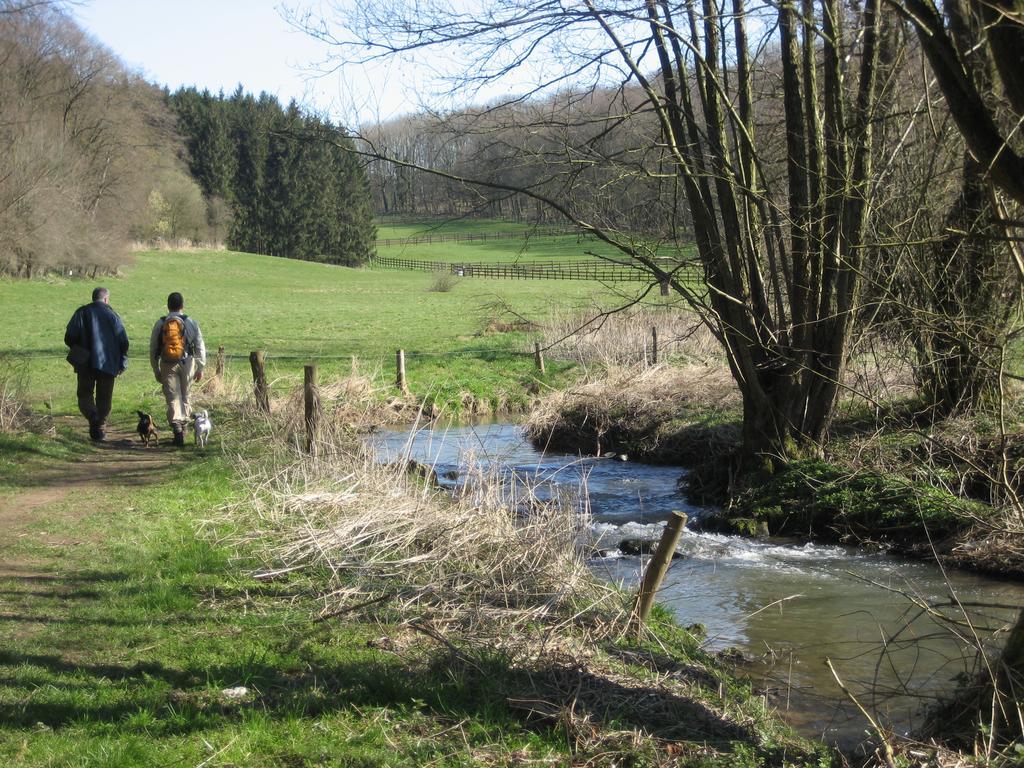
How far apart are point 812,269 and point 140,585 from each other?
8699 mm

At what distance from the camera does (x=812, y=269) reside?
12.3 meters

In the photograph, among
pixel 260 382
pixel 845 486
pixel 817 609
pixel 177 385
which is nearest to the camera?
pixel 817 609

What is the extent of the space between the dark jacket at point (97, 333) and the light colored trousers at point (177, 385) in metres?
0.69

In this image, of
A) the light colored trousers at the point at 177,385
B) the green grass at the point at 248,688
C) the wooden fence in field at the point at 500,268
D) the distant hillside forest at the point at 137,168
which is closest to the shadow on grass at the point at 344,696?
the green grass at the point at 248,688

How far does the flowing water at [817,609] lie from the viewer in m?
6.46

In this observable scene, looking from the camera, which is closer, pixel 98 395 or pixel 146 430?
pixel 146 430

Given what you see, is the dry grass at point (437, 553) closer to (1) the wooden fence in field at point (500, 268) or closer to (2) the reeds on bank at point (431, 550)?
(2) the reeds on bank at point (431, 550)

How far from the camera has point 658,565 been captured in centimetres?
656

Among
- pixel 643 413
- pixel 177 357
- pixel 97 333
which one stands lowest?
pixel 643 413

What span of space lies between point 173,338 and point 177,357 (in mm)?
255

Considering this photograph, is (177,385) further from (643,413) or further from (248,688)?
(248,688)

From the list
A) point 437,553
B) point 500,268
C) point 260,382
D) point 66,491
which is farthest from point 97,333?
point 500,268

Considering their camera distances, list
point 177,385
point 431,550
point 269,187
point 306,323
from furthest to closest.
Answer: point 269,187, point 306,323, point 177,385, point 431,550

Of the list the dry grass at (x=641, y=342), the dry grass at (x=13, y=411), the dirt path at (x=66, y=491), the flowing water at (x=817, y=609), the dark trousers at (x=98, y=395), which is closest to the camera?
the flowing water at (x=817, y=609)
